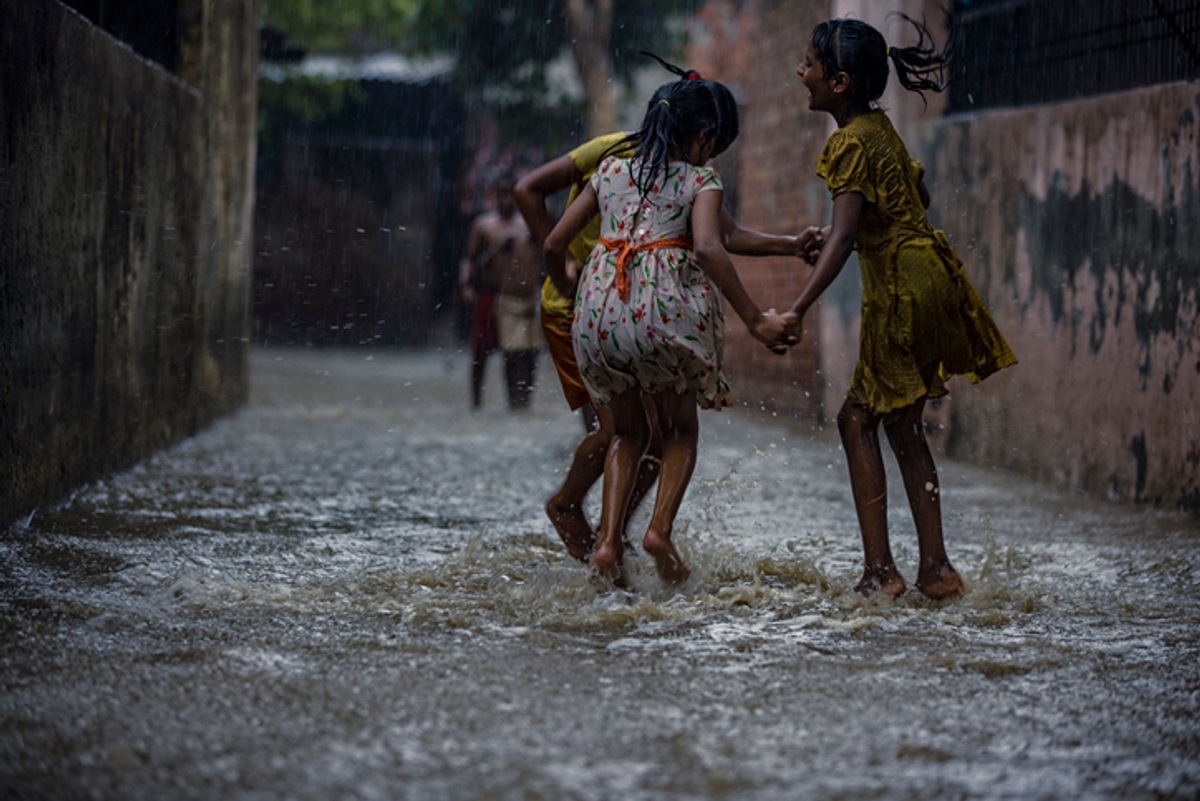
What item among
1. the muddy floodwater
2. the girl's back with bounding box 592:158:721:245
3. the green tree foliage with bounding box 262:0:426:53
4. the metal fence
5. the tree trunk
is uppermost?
the green tree foliage with bounding box 262:0:426:53

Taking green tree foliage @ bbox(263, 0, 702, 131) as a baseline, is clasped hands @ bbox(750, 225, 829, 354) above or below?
below

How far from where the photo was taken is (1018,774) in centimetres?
276

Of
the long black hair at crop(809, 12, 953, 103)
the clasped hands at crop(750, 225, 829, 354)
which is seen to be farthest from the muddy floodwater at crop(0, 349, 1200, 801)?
the long black hair at crop(809, 12, 953, 103)

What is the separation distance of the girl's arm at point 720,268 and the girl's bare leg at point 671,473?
385 millimetres

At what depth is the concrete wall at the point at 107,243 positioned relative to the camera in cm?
539

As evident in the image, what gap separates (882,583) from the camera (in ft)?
14.6

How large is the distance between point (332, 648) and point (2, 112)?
8.41 feet

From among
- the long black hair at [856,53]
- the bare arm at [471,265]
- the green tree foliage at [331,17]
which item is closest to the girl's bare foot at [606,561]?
the long black hair at [856,53]

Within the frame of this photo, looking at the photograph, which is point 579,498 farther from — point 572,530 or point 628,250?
point 628,250

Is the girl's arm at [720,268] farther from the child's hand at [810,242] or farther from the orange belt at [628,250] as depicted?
the child's hand at [810,242]

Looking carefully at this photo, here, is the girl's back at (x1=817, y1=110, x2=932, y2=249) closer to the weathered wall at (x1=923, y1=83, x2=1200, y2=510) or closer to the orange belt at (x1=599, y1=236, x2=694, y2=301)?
the orange belt at (x1=599, y1=236, x2=694, y2=301)

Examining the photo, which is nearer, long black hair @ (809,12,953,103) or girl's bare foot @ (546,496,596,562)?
long black hair @ (809,12,953,103)

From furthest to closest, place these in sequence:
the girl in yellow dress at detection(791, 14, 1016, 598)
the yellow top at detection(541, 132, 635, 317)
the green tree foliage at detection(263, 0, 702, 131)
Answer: the green tree foliage at detection(263, 0, 702, 131) → the yellow top at detection(541, 132, 635, 317) → the girl in yellow dress at detection(791, 14, 1016, 598)

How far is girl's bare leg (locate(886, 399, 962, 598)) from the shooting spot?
4.46 metres
